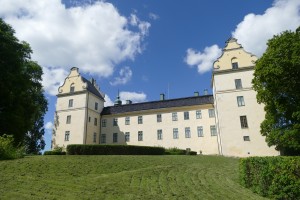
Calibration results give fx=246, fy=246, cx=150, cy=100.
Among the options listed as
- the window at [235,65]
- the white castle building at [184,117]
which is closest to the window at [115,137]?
the white castle building at [184,117]

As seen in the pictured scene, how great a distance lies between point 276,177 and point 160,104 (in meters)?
33.0

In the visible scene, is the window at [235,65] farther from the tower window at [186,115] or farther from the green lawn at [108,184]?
the green lawn at [108,184]

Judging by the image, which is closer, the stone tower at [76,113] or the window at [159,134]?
the window at [159,134]

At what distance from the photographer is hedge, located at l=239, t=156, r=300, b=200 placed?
26.6 feet

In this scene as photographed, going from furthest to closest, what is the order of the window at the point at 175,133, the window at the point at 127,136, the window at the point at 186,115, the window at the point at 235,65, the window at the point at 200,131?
the window at the point at 127,136, the window at the point at 186,115, the window at the point at 175,133, the window at the point at 200,131, the window at the point at 235,65

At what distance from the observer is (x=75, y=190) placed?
8875 millimetres

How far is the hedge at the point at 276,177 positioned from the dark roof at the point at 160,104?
28.5m

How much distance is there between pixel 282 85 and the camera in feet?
72.2

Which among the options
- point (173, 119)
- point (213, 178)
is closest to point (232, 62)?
point (173, 119)

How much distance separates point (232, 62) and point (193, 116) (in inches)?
390

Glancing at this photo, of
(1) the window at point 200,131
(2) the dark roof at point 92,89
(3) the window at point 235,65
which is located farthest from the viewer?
(2) the dark roof at point 92,89

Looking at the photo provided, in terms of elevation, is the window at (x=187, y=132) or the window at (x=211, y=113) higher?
the window at (x=211, y=113)

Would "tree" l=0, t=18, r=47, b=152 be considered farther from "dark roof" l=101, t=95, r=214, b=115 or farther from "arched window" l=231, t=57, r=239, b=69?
"arched window" l=231, t=57, r=239, b=69

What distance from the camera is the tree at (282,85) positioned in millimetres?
20984
